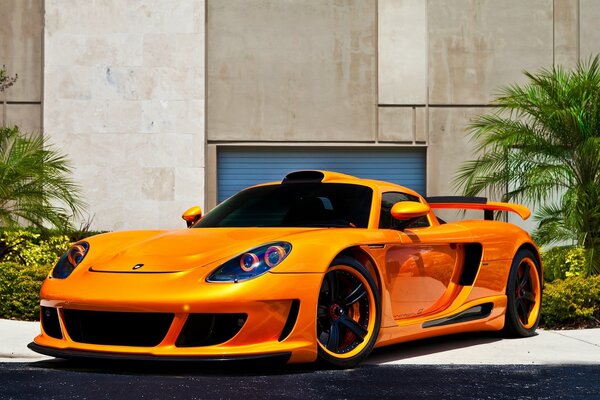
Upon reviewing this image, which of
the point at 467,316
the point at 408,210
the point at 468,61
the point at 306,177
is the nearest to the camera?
the point at 408,210

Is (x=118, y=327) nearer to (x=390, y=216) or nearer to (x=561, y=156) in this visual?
(x=390, y=216)

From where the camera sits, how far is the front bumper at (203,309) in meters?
5.98

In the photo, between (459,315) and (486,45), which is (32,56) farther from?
(459,315)

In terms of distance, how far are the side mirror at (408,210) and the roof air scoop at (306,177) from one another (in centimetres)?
79

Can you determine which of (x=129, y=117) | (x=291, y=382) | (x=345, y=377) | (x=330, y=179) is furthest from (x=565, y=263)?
(x=129, y=117)

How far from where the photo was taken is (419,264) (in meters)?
7.45

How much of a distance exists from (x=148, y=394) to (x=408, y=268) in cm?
239

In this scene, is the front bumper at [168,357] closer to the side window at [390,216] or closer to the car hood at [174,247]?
the car hood at [174,247]

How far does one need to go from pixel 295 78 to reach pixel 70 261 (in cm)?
1409

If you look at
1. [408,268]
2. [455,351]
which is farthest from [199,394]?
[455,351]

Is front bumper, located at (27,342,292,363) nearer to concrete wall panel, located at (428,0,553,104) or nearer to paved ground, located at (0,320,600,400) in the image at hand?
paved ground, located at (0,320,600,400)

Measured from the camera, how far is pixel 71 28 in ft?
67.6

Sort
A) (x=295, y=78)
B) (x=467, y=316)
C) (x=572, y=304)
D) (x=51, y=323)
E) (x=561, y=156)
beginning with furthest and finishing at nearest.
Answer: (x=295, y=78) < (x=561, y=156) < (x=572, y=304) < (x=467, y=316) < (x=51, y=323)

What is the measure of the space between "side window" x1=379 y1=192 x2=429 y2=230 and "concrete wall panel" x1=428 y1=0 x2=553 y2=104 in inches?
510
